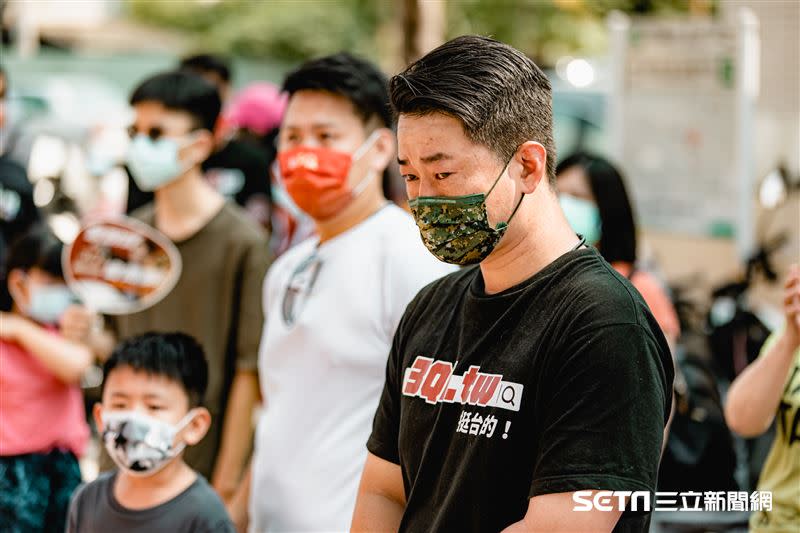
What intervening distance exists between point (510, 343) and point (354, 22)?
27835 millimetres

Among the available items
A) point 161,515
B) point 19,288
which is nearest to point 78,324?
point 19,288

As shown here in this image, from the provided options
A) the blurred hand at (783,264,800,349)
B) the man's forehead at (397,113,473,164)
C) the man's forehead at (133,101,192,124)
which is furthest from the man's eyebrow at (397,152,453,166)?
the man's forehead at (133,101,192,124)

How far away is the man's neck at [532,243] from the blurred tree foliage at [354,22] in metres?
16.5

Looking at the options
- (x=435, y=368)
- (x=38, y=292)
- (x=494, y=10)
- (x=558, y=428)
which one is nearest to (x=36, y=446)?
(x=38, y=292)

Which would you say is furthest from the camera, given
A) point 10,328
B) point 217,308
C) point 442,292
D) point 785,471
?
point 10,328

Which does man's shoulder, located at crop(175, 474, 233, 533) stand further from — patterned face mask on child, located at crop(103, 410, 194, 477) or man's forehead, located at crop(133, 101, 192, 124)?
man's forehead, located at crop(133, 101, 192, 124)

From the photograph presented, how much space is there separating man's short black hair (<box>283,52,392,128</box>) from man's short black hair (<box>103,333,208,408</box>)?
0.86 meters

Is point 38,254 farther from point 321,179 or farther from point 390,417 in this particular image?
point 390,417

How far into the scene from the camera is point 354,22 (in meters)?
29.0

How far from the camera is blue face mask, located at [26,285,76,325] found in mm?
4113

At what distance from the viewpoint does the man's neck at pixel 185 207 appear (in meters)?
3.95

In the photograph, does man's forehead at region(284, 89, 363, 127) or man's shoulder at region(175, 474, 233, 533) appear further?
man's forehead at region(284, 89, 363, 127)

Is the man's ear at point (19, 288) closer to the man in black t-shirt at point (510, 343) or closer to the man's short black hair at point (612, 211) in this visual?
the man's short black hair at point (612, 211)

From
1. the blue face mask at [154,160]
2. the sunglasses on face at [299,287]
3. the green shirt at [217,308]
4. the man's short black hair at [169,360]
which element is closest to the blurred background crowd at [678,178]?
the blue face mask at [154,160]
